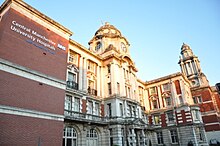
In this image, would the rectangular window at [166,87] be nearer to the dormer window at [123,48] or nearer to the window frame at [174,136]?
the window frame at [174,136]

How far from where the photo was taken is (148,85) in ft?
136

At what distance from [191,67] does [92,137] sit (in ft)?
126

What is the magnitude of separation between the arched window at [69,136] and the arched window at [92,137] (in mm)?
2140

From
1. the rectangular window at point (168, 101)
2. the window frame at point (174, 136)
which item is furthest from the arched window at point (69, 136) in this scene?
the rectangular window at point (168, 101)

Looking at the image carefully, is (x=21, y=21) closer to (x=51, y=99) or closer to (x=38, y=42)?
(x=38, y=42)

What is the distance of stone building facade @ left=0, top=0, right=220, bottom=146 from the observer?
15.3 metres

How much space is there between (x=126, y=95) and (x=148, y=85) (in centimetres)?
1414

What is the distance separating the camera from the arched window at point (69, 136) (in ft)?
65.3

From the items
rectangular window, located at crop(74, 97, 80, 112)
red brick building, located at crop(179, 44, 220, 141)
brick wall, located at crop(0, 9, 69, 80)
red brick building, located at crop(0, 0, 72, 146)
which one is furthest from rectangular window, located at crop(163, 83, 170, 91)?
red brick building, located at crop(0, 0, 72, 146)

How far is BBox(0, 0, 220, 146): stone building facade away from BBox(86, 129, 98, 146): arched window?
0.40 ft

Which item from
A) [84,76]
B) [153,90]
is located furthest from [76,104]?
[153,90]

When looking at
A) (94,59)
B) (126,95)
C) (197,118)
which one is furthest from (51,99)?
(197,118)

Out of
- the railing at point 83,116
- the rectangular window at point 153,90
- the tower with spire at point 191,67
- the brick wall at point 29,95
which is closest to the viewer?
the brick wall at point 29,95

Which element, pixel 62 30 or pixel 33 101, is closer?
pixel 33 101
